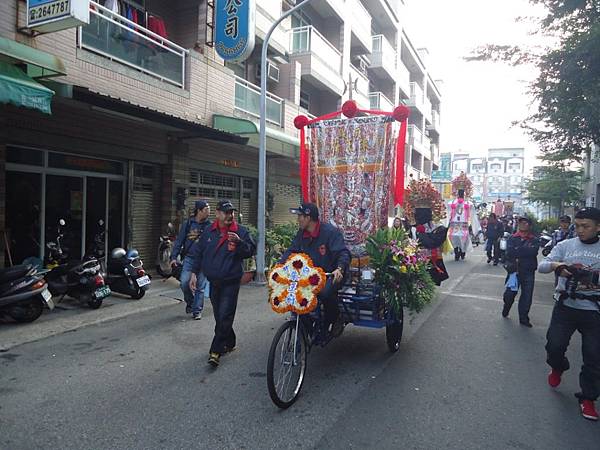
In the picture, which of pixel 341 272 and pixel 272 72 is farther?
pixel 272 72

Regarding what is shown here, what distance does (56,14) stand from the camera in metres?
7.08

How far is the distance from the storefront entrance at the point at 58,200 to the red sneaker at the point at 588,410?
8.43 m

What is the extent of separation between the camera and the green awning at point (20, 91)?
5.91 metres

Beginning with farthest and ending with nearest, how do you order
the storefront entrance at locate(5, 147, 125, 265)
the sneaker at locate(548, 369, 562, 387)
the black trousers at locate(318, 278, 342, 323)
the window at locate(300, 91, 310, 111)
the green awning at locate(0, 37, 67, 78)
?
the window at locate(300, 91, 310, 111), the storefront entrance at locate(5, 147, 125, 265), the green awning at locate(0, 37, 67, 78), the sneaker at locate(548, 369, 562, 387), the black trousers at locate(318, 278, 342, 323)

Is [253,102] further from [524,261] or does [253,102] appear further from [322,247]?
[322,247]

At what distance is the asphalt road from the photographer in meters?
3.42

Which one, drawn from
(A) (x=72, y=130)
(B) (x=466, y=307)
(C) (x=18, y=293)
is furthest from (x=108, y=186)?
(B) (x=466, y=307)

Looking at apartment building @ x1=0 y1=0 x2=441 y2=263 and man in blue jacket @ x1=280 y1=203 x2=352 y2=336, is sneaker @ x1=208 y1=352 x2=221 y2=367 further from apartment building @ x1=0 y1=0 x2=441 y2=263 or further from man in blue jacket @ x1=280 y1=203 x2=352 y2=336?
apartment building @ x1=0 y1=0 x2=441 y2=263

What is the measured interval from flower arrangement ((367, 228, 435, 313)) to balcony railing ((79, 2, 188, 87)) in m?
7.42

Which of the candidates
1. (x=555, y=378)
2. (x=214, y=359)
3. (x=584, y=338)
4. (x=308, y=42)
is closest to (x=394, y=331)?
(x=555, y=378)

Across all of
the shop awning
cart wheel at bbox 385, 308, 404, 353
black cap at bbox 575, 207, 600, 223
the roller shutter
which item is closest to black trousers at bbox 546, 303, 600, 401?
black cap at bbox 575, 207, 600, 223

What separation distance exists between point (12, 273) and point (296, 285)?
15.2ft

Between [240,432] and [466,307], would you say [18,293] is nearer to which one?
[240,432]

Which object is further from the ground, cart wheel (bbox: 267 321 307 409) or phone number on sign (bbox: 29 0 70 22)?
phone number on sign (bbox: 29 0 70 22)
